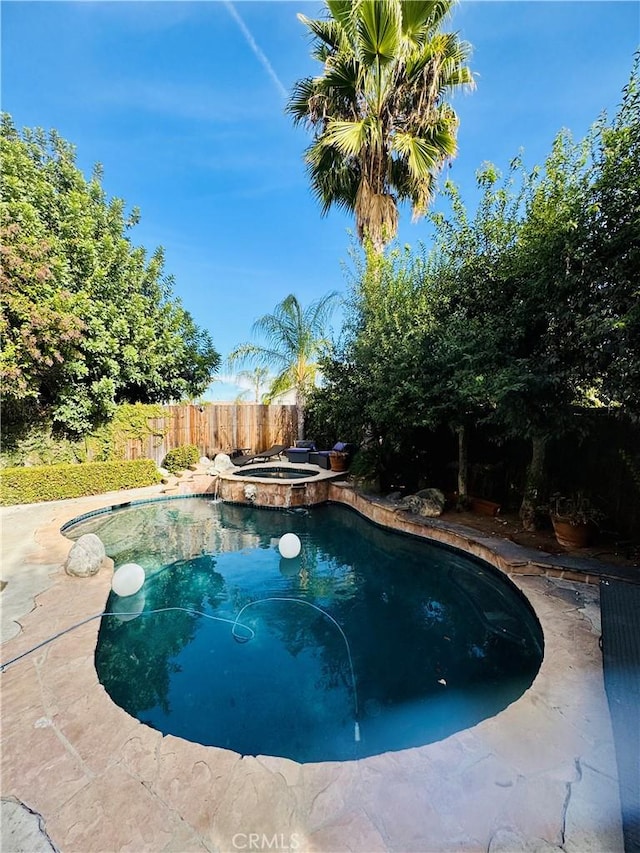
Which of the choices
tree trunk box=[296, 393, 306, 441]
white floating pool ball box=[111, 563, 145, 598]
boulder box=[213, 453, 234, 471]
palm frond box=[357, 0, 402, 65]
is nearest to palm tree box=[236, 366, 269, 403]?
tree trunk box=[296, 393, 306, 441]

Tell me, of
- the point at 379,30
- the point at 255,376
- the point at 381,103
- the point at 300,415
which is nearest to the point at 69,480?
the point at 255,376

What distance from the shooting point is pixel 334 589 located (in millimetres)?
5512

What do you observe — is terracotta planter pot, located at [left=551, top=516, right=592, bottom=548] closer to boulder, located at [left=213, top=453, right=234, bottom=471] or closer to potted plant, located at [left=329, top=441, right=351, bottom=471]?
potted plant, located at [left=329, top=441, right=351, bottom=471]

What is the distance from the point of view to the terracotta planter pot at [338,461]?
11578 mm

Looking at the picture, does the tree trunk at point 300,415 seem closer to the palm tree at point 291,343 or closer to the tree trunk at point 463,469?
the palm tree at point 291,343

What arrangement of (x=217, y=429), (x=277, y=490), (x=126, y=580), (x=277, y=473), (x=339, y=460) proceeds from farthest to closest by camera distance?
(x=217, y=429) → (x=277, y=473) → (x=339, y=460) → (x=277, y=490) → (x=126, y=580)

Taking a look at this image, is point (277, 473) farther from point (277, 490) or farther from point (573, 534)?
point (573, 534)

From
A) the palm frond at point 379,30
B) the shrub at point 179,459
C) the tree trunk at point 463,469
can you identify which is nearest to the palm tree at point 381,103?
the palm frond at point 379,30

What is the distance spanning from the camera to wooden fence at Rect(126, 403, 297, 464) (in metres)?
12.6

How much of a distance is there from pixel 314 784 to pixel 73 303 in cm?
1161

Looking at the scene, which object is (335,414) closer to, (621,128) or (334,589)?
(334,589)

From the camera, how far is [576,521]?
210 inches

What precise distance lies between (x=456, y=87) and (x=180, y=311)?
10.5 m

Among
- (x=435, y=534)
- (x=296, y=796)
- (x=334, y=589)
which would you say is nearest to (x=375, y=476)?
(x=435, y=534)
